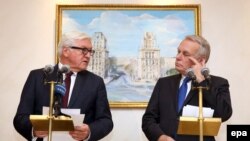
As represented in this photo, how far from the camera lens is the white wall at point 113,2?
396 centimetres

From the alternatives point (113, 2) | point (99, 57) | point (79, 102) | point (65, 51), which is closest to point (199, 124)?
point (79, 102)

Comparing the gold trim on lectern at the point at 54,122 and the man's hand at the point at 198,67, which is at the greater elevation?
the man's hand at the point at 198,67

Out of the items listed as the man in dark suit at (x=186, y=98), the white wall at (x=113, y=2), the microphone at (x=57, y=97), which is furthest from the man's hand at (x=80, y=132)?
the white wall at (x=113, y=2)

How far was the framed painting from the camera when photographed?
3977 mm

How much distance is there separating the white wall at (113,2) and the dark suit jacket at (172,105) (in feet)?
2.73

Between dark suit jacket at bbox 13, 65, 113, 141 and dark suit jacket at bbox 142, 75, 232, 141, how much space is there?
0.34 metres

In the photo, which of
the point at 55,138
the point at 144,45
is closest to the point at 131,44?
the point at 144,45

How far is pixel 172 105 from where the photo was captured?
3.04 metres

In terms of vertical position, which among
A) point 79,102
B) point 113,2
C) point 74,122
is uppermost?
point 113,2

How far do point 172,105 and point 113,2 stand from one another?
4.83 ft

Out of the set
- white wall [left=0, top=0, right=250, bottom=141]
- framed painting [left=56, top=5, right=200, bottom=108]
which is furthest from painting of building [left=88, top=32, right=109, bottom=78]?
white wall [left=0, top=0, right=250, bottom=141]

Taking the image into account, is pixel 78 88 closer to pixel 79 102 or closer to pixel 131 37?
pixel 79 102

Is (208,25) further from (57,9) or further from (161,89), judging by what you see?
(57,9)

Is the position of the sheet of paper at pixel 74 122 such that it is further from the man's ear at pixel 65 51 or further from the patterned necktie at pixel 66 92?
the man's ear at pixel 65 51
